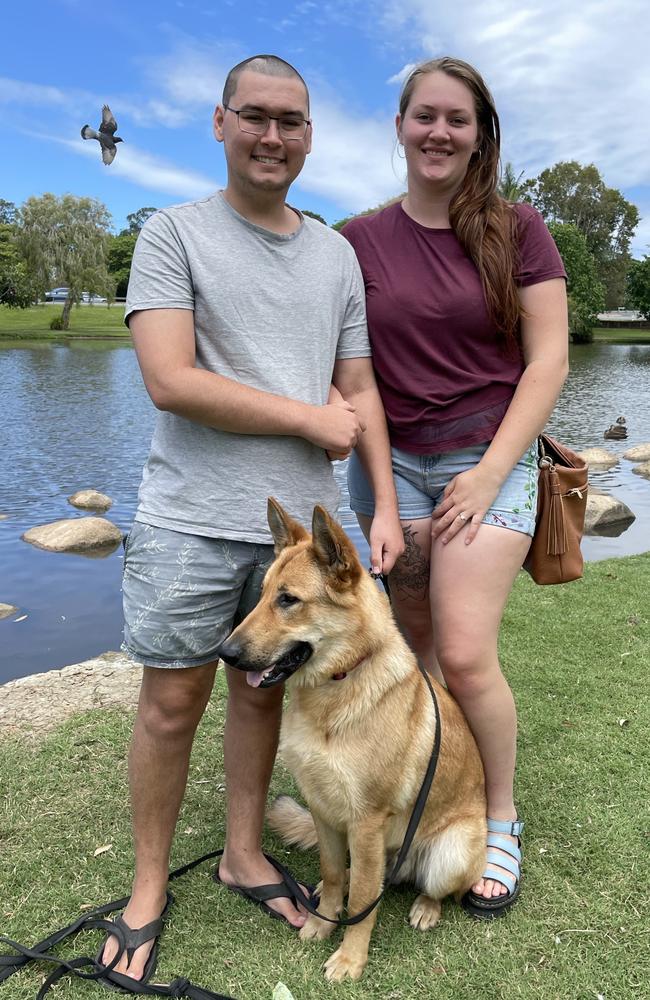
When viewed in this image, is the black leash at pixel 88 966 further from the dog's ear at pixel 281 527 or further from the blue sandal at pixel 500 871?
the dog's ear at pixel 281 527

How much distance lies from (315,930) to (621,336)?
8618cm

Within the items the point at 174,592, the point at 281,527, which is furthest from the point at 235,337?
the point at 174,592

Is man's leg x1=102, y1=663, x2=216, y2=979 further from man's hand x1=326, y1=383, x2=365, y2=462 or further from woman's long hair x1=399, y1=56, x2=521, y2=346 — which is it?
woman's long hair x1=399, y1=56, x2=521, y2=346

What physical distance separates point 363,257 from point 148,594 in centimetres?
182

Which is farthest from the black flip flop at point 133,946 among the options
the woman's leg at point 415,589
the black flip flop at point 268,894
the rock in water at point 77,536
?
the rock in water at point 77,536

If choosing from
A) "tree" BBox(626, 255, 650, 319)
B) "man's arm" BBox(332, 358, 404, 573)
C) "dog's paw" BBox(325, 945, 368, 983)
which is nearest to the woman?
"man's arm" BBox(332, 358, 404, 573)

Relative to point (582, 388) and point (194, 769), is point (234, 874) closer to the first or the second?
point (194, 769)

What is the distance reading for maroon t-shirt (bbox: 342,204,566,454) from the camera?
130 inches

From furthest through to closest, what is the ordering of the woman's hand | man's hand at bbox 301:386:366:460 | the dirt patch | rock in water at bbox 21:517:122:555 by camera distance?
rock in water at bbox 21:517:122:555 < the dirt patch < the woman's hand < man's hand at bbox 301:386:366:460

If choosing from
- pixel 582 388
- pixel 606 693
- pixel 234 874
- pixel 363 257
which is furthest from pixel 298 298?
pixel 582 388

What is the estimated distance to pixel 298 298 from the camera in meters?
3.01

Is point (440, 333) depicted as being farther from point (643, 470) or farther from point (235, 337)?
point (643, 470)

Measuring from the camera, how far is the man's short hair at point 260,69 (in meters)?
2.84

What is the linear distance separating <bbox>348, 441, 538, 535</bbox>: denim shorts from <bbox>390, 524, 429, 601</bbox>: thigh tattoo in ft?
0.40
